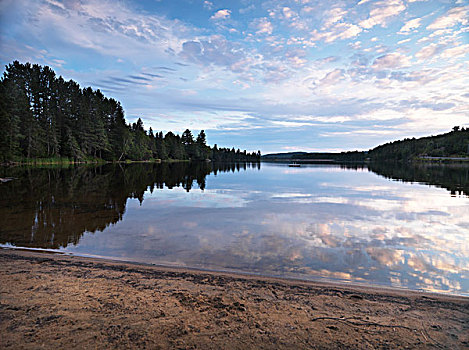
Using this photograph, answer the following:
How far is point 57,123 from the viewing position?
7375 cm

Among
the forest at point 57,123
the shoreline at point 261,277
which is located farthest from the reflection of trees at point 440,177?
the forest at point 57,123

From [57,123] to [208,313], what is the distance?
3390 inches

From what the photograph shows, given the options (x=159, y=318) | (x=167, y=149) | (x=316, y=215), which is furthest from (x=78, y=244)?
(x=167, y=149)

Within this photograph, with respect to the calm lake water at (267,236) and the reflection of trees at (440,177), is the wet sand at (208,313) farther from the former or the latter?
the reflection of trees at (440,177)

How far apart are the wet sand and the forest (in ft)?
189

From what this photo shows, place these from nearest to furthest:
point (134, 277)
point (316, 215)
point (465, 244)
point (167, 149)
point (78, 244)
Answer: point (134, 277) → point (78, 244) → point (465, 244) → point (316, 215) → point (167, 149)

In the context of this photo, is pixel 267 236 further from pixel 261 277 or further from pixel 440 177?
pixel 440 177

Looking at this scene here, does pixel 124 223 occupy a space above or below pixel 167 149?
below

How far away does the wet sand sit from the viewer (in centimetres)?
409

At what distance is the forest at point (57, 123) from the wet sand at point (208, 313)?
5764cm

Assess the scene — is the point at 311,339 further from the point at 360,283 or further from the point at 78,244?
the point at 78,244

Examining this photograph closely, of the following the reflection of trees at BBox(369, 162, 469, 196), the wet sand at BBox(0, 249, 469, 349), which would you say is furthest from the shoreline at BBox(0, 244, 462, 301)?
the reflection of trees at BBox(369, 162, 469, 196)

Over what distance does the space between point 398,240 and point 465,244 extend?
243 centimetres

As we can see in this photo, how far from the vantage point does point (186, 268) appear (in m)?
7.55
